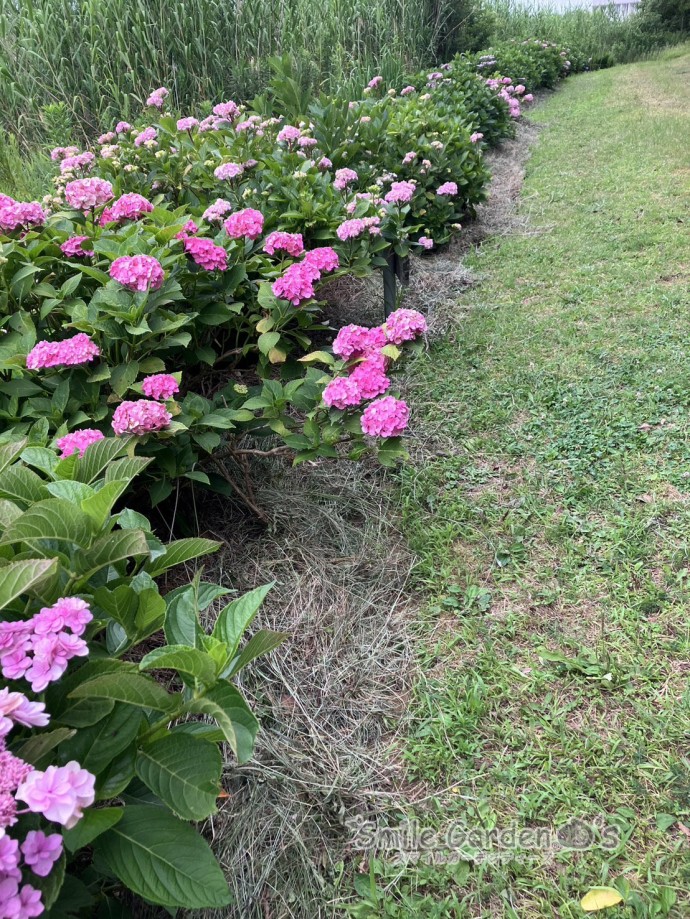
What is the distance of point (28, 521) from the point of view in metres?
0.92

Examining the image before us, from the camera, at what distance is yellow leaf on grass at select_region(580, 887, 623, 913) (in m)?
1.17

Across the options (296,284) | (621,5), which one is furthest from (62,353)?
(621,5)

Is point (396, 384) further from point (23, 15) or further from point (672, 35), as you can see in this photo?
point (672, 35)

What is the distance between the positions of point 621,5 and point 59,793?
19.3m

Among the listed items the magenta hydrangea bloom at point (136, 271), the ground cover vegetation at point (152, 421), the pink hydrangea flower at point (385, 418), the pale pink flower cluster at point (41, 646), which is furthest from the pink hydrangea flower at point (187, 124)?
the pale pink flower cluster at point (41, 646)

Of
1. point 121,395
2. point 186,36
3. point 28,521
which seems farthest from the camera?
point 186,36

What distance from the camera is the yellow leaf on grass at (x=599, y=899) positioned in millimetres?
1169

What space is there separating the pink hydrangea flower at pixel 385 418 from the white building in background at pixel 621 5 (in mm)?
16774

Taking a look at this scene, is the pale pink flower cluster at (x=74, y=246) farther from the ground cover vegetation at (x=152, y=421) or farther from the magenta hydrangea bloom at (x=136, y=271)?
the magenta hydrangea bloom at (x=136, y=271)

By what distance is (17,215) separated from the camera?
212cm

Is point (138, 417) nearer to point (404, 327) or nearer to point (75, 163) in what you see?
point (404, 327)

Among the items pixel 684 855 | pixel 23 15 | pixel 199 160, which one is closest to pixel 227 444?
pixel 684 855

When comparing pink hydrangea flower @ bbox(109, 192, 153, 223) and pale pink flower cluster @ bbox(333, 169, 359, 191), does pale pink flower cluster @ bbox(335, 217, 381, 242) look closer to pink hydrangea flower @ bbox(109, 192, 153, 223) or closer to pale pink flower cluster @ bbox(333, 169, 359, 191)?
pale pink flower cluster @ bbox(333, 169, 359, 191)

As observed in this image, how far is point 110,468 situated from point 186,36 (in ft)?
17.4
